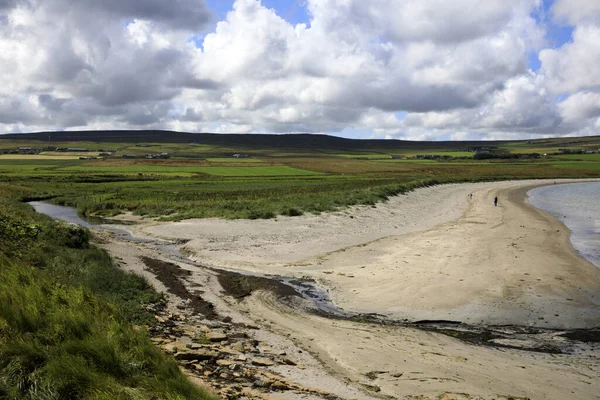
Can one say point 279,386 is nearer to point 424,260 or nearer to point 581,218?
point 424,260

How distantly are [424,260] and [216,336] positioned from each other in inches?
520

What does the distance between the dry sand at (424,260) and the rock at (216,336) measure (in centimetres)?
526

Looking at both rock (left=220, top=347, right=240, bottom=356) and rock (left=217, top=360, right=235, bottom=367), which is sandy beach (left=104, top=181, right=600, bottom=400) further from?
rock (left=220, top=347, right=240, bottom=356)

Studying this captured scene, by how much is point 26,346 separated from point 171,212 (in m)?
36.3

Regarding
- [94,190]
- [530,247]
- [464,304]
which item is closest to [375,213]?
[530,247]

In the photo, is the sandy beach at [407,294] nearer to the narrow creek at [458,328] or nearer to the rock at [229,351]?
the narrow creek at [458,328]

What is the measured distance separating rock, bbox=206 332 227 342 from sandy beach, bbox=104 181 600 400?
2.37 feet

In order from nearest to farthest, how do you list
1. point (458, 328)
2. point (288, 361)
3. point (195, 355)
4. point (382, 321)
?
1. point (195, 355)
2. point (288, 361)
3. point (458, 328)
4. point (382, 321)

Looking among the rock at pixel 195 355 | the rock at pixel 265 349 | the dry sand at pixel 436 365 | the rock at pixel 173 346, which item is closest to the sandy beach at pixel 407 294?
the dry sand at pixel 436 365

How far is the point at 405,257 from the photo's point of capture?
21.9 metres

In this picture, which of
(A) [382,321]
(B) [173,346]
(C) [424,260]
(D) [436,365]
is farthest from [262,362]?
(C) [424,260]

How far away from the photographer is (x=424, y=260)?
69.4 feet

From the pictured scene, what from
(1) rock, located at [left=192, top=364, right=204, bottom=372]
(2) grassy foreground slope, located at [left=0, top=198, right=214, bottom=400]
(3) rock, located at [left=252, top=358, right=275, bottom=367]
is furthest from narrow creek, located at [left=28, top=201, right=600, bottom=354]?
(2) grassy foreground slope, located at [left=0, top=198, right=214, bottom=400]

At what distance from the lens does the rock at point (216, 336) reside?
9961mm
